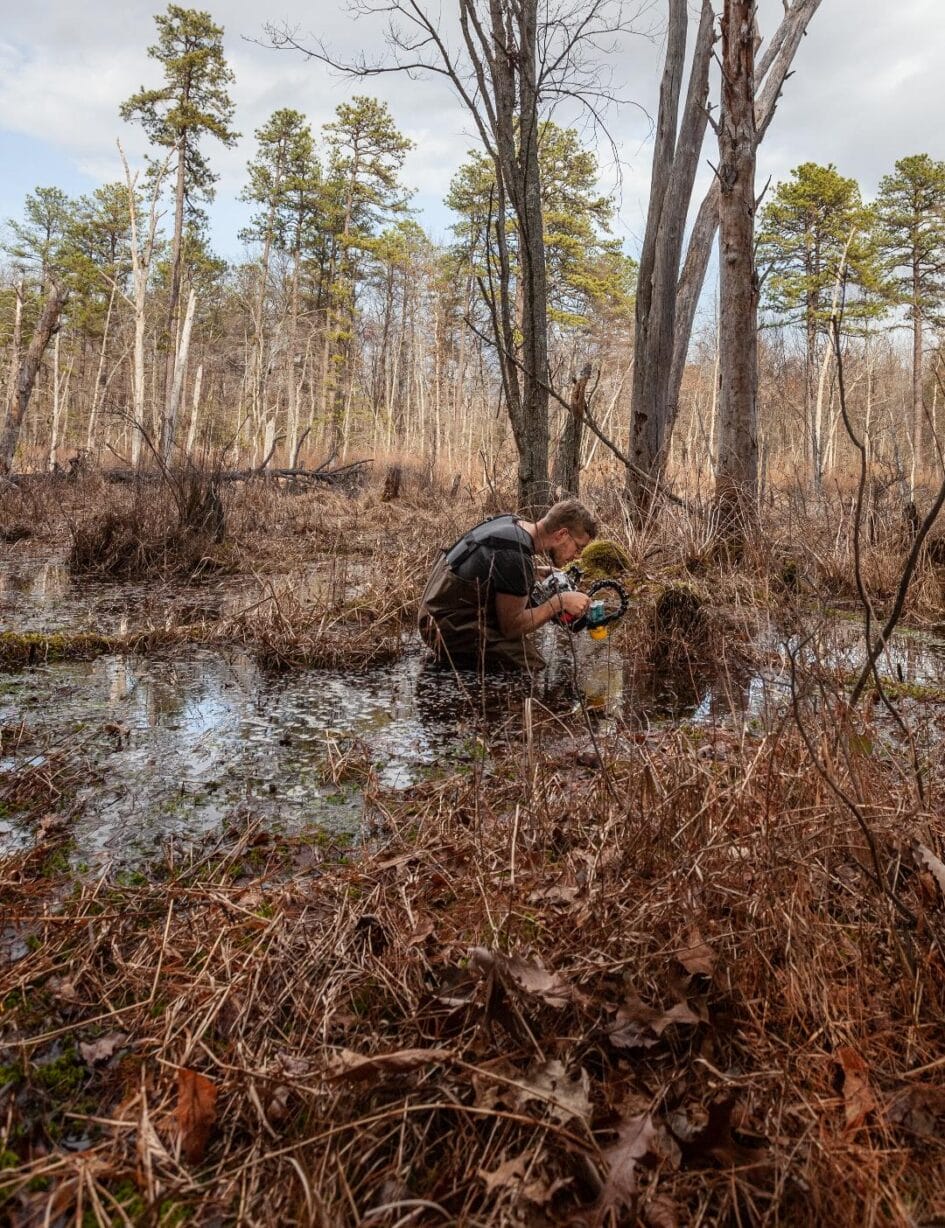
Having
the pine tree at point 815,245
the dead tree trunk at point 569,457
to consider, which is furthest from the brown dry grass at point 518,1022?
the pine tree at point 815,245

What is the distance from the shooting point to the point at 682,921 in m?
1.66

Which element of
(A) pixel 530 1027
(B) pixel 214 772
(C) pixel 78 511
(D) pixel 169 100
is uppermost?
(D) pixel 169 100

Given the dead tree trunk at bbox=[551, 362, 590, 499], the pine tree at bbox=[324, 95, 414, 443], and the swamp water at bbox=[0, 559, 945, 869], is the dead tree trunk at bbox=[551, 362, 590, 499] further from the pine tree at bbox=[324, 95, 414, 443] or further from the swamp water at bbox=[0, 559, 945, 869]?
the pine tree at bbox=[324, 95, 414, 443]

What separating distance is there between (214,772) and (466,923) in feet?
5.87

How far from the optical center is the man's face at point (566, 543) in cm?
493

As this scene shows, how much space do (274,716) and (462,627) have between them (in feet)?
4.78

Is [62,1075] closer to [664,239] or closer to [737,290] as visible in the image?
[737,290]

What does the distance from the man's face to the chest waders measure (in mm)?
544

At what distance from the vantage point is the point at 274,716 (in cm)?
395

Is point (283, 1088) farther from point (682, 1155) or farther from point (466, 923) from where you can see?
point (682, 1155)

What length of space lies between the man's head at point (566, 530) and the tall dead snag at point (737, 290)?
7.87 ft

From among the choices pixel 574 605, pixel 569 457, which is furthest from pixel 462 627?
pixel 569 457

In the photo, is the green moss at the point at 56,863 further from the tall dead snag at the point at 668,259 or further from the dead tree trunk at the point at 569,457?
the tall dead snag at the point at 668,259

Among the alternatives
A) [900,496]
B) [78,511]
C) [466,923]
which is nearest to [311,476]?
[78,511]
